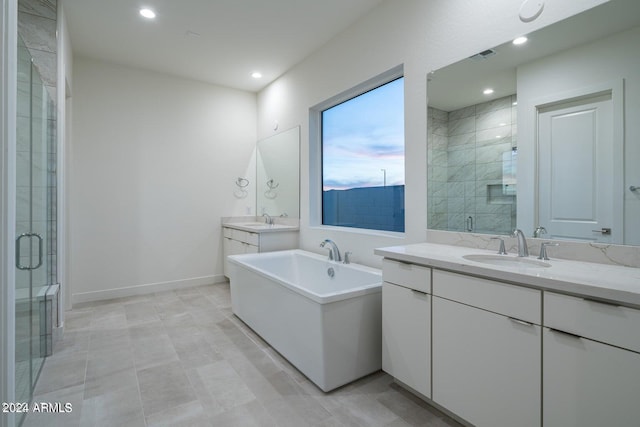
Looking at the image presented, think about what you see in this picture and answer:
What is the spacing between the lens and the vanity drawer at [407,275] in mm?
1729

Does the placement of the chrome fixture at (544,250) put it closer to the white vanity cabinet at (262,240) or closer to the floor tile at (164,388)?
the floor tile at (164,388)

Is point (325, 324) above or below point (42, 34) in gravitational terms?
below

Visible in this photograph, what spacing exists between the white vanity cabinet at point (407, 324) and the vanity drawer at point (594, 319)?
58 centimetres

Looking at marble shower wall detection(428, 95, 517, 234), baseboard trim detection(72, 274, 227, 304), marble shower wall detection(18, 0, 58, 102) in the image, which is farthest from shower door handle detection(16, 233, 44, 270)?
marble shower wall detection(428, 95, 517, 234)

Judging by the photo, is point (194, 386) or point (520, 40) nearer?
point (520, 40)

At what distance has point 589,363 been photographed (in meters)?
1.13

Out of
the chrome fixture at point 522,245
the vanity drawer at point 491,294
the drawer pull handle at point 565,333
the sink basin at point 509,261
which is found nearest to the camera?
the drawer pull handle at point 565,333

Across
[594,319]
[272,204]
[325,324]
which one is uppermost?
[272,204]

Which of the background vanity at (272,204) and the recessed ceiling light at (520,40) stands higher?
the recessed ceiling light at (520,40)

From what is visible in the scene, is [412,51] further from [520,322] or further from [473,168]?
[520,322]

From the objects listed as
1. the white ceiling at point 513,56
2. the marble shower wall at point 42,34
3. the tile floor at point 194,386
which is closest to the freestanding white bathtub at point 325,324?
the tile floor at point 194,386

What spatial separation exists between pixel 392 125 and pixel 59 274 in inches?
122

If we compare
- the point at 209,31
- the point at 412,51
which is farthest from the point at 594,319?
the point at 209,31

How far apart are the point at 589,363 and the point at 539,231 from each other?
784mm
